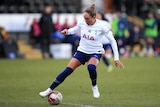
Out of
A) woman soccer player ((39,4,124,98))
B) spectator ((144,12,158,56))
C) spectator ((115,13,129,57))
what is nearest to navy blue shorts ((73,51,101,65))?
woman soccer player ((39,4,124,98))

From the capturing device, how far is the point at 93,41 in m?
13.2

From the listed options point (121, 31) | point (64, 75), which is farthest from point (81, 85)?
point (121, 31)

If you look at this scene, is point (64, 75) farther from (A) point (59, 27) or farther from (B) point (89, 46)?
(A) point (59, 27)

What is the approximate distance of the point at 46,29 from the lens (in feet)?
99.6

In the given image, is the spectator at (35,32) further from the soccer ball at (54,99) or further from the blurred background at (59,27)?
the soccer ball at (54,99)

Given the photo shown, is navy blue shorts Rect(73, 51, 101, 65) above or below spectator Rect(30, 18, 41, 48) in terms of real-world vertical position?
above

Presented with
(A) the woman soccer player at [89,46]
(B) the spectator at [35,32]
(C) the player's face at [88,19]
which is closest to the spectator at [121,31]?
(B) the spectator at [35,32]

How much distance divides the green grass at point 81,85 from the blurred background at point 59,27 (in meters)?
3.95

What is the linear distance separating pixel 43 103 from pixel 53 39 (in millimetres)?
19217

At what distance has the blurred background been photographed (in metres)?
30.9

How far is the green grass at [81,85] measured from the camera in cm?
1306

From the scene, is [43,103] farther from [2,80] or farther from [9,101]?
[2,80]

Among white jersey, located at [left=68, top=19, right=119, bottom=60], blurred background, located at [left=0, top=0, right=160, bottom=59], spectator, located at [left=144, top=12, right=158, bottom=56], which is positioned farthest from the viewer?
spectator, located at [left=144, top=12, right=158, bottom=56]

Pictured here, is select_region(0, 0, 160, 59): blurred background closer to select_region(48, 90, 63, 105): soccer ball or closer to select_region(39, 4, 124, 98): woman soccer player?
select_region(39, 4, 124, 98): woman soccer player
